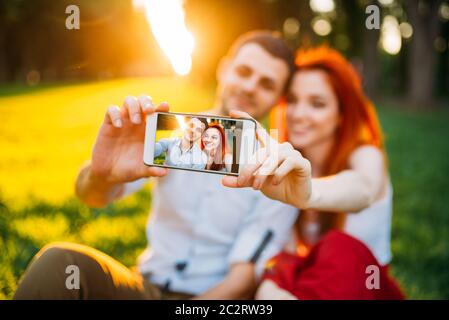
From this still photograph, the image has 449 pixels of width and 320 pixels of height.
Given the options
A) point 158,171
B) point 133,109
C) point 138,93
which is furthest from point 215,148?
point 138,93

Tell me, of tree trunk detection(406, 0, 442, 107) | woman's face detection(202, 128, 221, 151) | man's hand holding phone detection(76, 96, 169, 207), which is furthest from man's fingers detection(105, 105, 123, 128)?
tree trunk detection(406, 0, 442, 107)

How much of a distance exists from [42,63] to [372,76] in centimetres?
1698

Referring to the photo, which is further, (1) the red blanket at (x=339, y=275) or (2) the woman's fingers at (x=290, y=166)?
(1) the red blanket at (x=339, y=275)

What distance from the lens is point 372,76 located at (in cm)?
1866

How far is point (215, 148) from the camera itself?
1674mm

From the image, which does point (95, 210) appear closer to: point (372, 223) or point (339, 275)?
point (372, 223)

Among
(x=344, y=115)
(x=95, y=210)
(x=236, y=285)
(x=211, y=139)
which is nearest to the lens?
(x=211, y=139)

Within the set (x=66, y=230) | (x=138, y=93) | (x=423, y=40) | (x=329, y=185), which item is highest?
(x=423, y=40)

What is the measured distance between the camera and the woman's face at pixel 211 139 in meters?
1.68

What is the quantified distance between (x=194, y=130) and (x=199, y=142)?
51 mm

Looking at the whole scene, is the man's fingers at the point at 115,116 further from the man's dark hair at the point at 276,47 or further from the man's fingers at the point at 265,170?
the man's dark hair at the point at 276,47

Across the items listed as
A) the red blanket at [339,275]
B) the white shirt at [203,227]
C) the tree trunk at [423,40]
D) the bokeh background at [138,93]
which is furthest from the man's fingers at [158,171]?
the tree trunk at [423,40]

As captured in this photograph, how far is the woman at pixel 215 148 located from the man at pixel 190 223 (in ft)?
1.24
